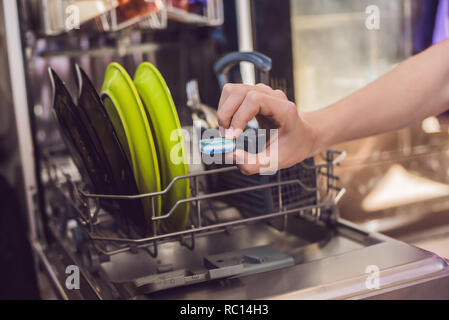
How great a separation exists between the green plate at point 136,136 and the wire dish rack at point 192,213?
0.03 metres

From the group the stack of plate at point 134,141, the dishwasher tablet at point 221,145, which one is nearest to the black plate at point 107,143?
the stack of plate at point 134,141

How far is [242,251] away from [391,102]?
29cm

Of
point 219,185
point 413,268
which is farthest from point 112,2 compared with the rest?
point 413,268

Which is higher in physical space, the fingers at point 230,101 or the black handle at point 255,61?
the black handle at point 255,61

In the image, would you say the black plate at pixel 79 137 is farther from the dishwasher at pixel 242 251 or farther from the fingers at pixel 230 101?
the fingers at pixel 230 101

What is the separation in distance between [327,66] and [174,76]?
0.76 m

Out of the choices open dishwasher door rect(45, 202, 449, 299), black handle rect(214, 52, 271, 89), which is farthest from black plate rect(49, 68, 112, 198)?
black handle rect(214, 52, 271, 89)

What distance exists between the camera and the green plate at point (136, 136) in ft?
1.90

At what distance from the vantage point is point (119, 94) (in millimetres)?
627

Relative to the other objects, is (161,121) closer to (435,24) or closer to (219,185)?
(219,185)

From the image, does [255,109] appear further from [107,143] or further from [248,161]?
[107,143]

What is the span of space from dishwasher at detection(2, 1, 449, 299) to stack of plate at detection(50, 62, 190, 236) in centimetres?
3

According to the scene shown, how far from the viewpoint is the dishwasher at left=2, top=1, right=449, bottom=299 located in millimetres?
555

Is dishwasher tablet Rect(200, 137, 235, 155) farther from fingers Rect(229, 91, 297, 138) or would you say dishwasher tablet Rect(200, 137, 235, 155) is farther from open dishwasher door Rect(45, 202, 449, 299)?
open dishwasher door Rect(45, 202, 449, 299)
